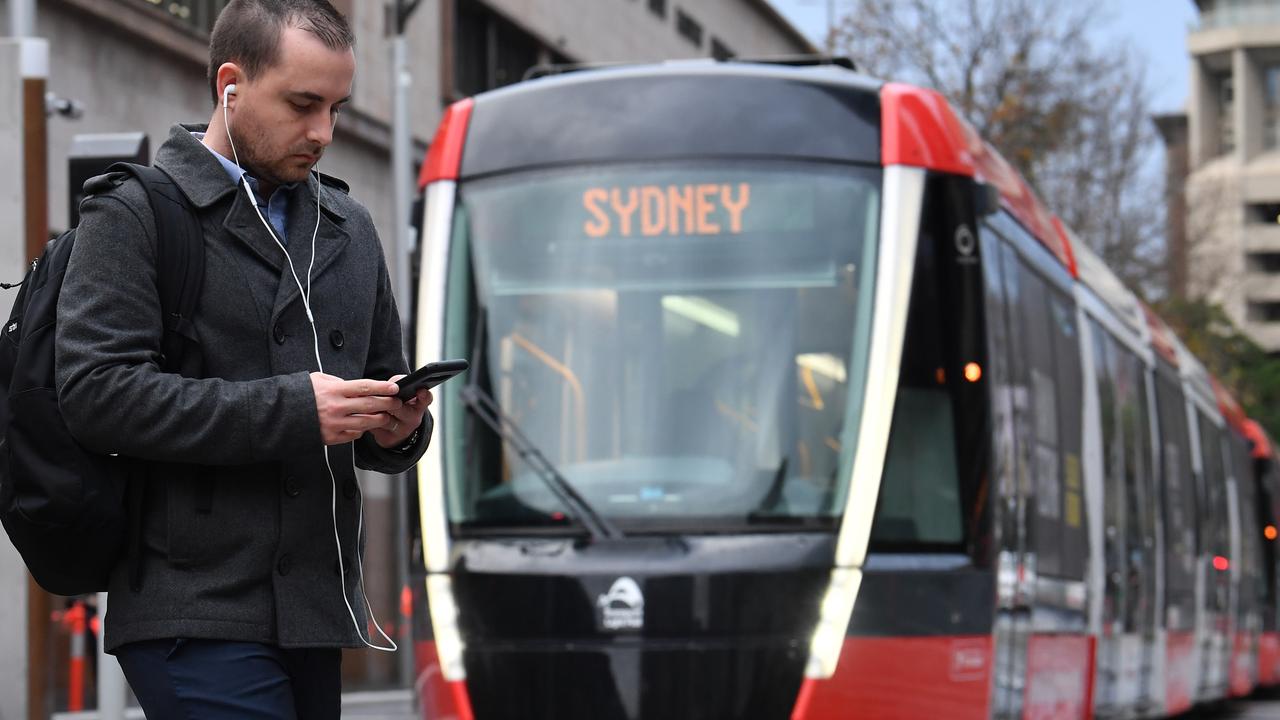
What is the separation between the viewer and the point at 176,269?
2938 mm

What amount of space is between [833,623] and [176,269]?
16.0 feet

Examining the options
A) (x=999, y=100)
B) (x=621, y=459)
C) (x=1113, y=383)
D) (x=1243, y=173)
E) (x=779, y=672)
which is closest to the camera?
(x=779, y=672)

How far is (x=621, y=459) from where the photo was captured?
26.2 feet

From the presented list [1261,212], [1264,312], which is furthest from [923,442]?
[1264,312]

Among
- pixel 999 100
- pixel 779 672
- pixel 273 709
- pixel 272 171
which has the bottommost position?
pixel 779 672

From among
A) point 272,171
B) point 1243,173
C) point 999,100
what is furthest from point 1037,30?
point 1243,173

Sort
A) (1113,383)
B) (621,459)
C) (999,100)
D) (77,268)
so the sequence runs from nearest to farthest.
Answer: (77,268)
(621,459)
(1113,383)
(999,100)

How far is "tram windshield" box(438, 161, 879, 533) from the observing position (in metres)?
7.93

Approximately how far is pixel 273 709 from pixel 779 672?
4654 millimetres

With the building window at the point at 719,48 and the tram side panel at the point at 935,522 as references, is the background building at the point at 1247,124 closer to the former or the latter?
the building window at the point at 719,48

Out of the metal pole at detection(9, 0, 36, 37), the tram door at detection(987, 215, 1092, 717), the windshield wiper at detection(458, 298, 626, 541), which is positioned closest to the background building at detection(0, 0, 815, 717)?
the metal pole at detection(9, 0, 36, 37)

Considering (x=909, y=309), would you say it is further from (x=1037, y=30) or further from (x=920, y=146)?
(x=1037, y=30)

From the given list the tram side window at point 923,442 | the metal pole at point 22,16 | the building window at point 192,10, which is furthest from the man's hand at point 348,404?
the building window at point 192,10

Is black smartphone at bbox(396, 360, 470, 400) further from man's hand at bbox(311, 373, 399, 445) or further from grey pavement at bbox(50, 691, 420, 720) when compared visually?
grey pavement at bbox(50, 691, 420, 720)
